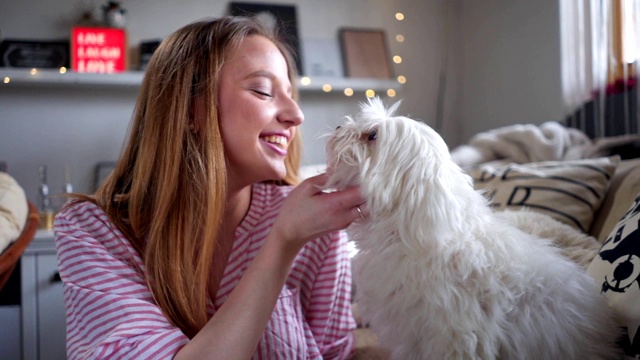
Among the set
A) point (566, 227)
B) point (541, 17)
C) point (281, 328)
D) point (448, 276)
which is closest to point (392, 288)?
point (448, 276)

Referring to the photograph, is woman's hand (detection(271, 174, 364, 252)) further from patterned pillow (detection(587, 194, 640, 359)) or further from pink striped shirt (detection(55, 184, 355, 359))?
patterned pillow (detection(587, 194, 640, 359))

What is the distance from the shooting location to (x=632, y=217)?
98 cm

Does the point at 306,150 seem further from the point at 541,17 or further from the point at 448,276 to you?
the point at 448,276

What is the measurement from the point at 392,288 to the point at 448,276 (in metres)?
0.08

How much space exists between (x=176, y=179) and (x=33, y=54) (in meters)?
2.13

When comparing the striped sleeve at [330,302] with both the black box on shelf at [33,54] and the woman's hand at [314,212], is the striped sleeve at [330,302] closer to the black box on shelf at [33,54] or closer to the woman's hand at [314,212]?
the woman's hand at [314,212]

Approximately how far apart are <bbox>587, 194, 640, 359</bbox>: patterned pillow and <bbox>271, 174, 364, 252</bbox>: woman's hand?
0.43 metres

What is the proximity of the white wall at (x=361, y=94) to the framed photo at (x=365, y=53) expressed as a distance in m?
0.06

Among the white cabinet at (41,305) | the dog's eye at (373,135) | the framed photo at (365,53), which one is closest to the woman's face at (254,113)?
the dog's eye at (373,135)

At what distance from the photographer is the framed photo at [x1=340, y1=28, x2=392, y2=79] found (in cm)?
320

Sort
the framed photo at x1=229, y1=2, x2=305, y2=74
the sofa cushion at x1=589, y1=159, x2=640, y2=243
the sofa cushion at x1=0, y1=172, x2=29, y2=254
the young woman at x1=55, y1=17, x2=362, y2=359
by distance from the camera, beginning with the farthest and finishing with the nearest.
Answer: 1. the framed photo at x1=229, y1=2, x2=305, y2=74
2. the sofa cushion at x1=0, y1=172, x2=29, y2=254
3. the sofa cushion at x1=589, y1=159, x2=640, y2=243
4. the young woman at x1=55, y1=17, x2=362, y2=359

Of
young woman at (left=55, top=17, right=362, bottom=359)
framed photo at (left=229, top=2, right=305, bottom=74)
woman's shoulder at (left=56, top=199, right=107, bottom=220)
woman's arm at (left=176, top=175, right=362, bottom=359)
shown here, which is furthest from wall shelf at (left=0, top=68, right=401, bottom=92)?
woman's arm at (left=176, top=175, right=362, bottom=359)

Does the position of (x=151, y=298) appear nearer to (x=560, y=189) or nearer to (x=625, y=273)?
(x=625, y=273)

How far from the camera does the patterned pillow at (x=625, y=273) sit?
849mm
